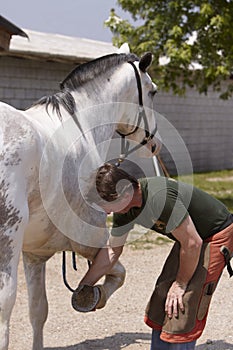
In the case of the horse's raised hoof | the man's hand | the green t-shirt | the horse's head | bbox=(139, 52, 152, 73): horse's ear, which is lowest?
the horse's raised hoof

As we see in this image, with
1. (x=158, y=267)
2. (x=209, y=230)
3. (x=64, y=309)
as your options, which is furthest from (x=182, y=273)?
(x=158, y=267)

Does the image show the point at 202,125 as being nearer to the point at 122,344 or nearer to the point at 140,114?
the point at 122,344

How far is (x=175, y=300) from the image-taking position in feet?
11.0

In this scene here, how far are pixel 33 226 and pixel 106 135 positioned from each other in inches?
33.6

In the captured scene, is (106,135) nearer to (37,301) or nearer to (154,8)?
(37,301)

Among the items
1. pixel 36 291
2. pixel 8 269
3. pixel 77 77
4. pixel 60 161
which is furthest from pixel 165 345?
pixel 77 77

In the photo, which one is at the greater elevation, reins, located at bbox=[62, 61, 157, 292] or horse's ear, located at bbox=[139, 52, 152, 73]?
horse's ear, located at bbox=[139, 52, 152, 73]

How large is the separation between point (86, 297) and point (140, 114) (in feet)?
4.01

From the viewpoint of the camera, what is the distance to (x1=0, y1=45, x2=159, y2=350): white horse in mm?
2951

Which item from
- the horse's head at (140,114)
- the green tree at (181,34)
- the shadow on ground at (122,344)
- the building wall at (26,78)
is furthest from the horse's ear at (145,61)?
the building wall at (26,78)

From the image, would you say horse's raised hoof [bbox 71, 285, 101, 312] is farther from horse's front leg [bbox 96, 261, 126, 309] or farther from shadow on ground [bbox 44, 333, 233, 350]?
shadow on ground [bbox 44, 333, 233, 350]

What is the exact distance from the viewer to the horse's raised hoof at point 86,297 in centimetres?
357

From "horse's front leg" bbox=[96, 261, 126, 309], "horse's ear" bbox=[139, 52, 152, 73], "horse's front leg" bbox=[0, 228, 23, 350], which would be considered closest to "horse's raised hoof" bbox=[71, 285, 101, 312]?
"horse's front leg" bbox=[96, 261, 126, 309]

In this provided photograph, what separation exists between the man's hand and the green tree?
23.8 ft
